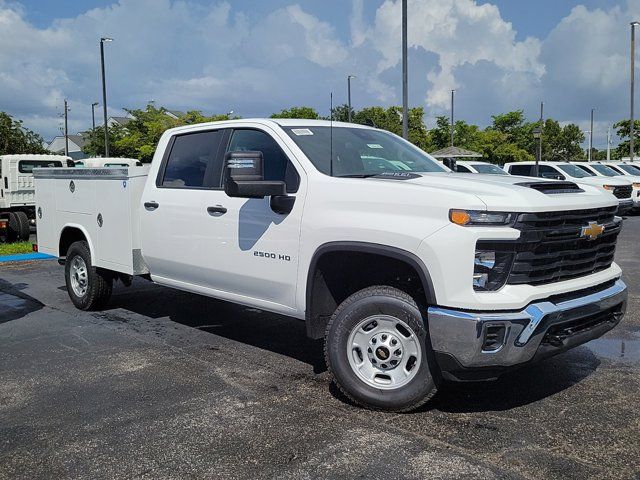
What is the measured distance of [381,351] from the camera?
13.8 ft

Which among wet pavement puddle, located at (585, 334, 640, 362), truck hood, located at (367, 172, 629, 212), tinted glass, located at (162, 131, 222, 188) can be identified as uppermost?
tinted glass, located at (162, 131, 222, 188)

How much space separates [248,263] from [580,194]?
2409 mm

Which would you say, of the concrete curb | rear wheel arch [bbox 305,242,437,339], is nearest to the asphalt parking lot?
rear wheel arch [bbox 305,242,437,339]

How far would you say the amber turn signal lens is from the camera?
12.2 feet

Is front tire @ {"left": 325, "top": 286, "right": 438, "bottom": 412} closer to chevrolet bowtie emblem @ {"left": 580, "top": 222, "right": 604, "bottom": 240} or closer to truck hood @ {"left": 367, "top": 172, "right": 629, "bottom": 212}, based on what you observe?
truck hood @ {"left": 367, "top": 172, "right": 629, "bottom": 212}

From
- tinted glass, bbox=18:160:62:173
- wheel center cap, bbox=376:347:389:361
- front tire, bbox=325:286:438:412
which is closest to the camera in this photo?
front tire, bbox=325:286:438:412

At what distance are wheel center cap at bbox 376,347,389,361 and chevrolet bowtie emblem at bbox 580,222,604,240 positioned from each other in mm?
1419

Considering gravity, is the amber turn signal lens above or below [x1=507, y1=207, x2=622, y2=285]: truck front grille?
above

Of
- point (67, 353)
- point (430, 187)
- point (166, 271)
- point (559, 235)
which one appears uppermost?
point (430, 187)

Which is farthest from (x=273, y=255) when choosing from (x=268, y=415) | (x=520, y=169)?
(x=520, y=169)

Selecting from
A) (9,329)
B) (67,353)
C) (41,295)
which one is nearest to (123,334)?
(67,353)

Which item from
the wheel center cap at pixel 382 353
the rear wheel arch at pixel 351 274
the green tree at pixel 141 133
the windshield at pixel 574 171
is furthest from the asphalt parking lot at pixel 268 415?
the green tree at pixel 141 133

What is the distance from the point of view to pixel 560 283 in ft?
13.2

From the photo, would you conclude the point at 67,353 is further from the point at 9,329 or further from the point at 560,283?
the point at 560,283
